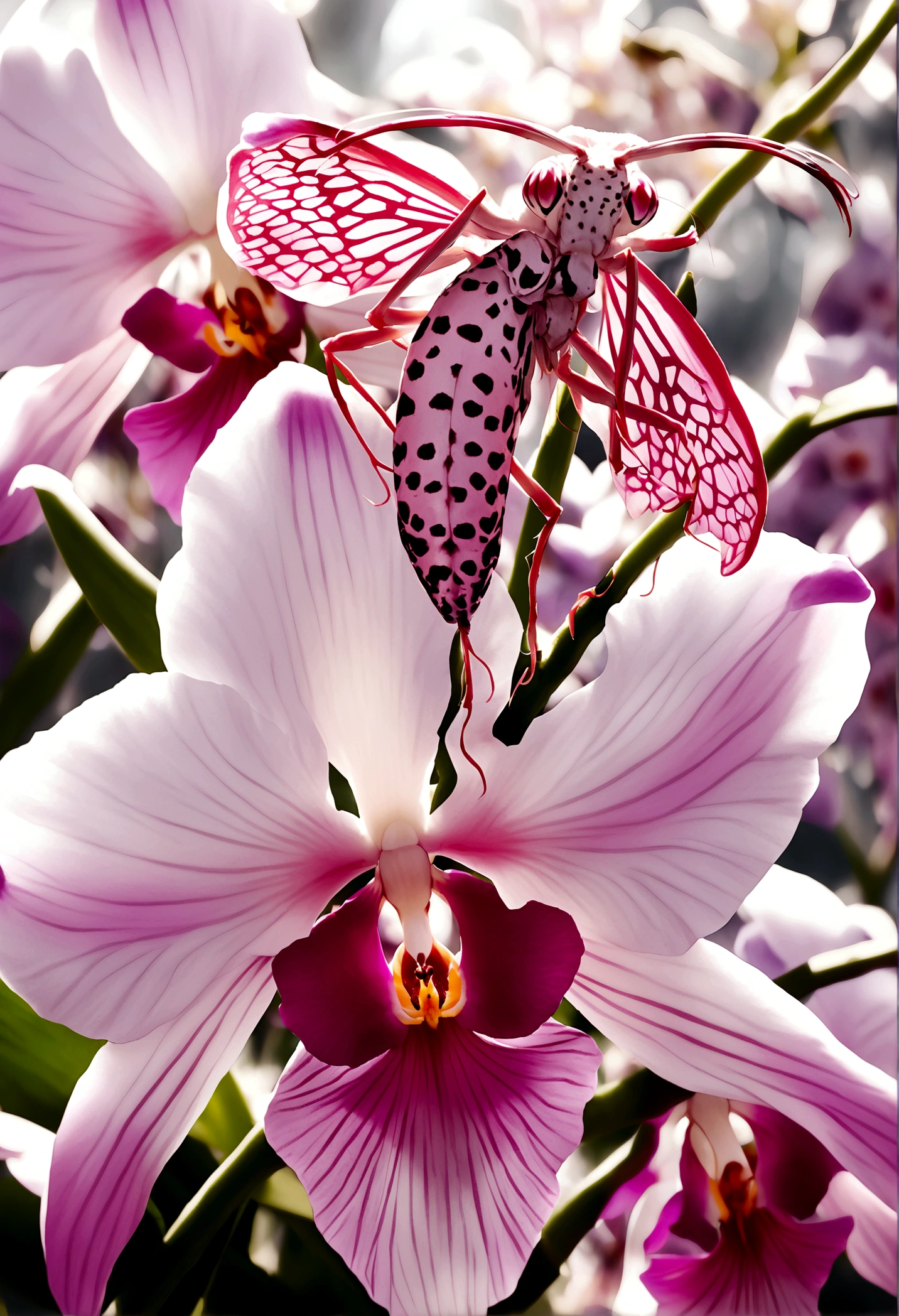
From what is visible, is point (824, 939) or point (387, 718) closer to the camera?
point (387, 718)

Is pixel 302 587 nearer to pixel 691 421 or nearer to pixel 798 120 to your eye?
pixel 691 421

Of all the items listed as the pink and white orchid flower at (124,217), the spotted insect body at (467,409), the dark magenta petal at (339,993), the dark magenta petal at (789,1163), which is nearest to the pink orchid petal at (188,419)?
the pink and white orchid flower at (124,217)

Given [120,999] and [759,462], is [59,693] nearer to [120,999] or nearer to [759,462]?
[120,999]

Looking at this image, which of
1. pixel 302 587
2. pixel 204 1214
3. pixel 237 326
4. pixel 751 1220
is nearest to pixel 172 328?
pixel 237 326

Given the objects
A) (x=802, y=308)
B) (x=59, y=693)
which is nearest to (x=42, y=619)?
(x=59, y=693)

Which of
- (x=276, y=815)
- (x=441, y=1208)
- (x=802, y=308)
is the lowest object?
(x=441, y=1208)
